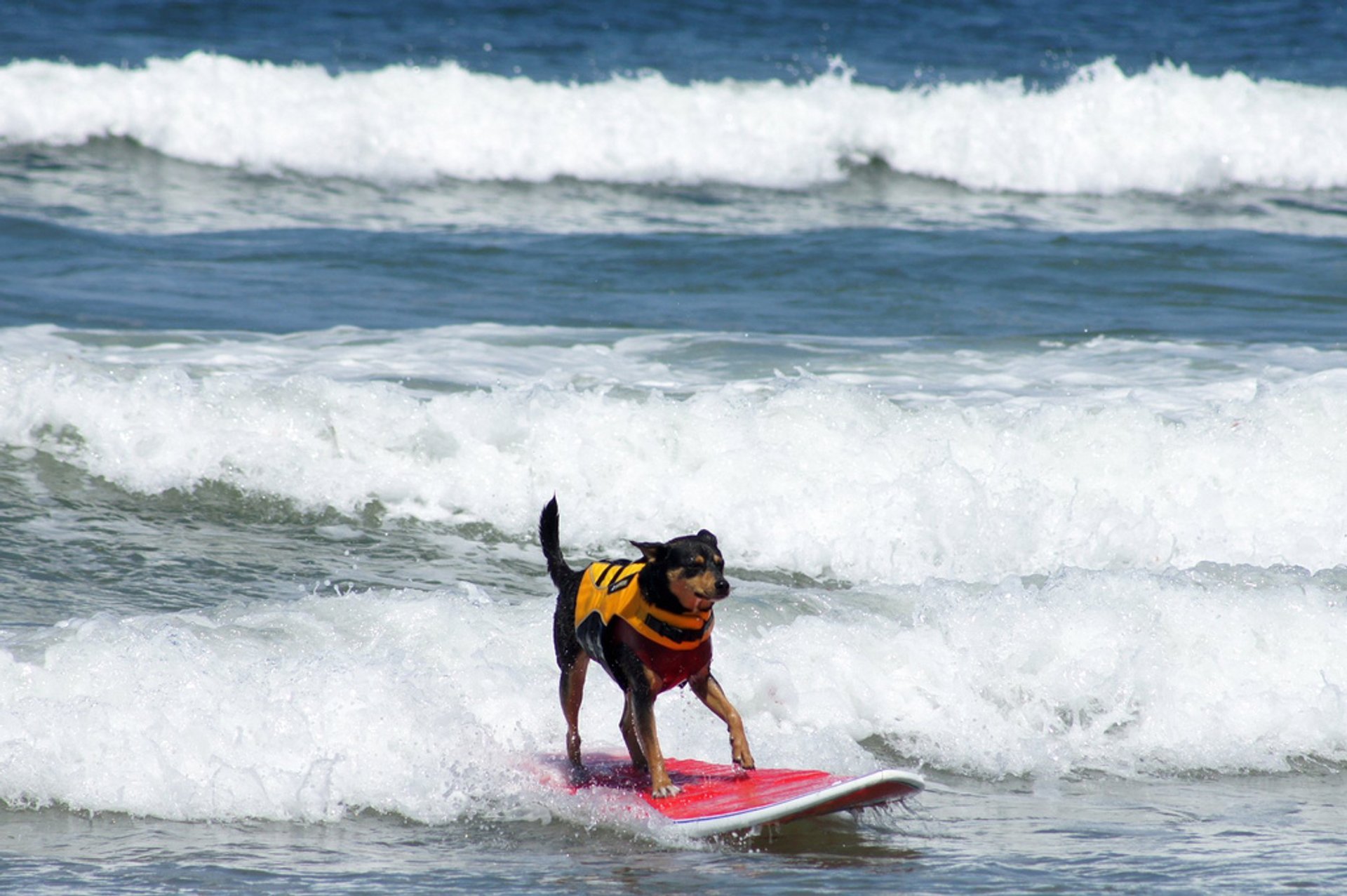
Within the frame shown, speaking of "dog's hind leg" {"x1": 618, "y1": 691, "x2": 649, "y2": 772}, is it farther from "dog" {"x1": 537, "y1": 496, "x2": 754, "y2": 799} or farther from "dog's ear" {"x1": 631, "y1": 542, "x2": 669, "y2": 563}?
"dog's ear" {"x1": 631, "y1": 542, "x2": 669, "y2": 563}

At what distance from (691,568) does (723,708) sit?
23.0 inches

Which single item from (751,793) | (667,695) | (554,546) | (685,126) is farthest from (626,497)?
(685,126)

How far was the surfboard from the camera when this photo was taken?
181 inches

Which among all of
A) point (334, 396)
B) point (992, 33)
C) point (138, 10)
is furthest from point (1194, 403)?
point (138, 10)

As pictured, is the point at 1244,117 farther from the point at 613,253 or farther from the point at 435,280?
the point at 435,280

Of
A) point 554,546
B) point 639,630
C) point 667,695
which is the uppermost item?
point 554,546

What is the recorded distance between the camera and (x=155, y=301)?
1160 cm

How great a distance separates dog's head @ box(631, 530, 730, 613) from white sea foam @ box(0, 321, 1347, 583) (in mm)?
3466

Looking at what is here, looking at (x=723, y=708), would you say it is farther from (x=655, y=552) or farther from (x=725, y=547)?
(x=725, y=547)

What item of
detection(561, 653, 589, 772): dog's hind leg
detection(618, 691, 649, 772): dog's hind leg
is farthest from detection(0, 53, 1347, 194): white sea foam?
detection(618, 691, 649, 772): dog's hind leg

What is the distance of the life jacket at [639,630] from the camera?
15.2 ft

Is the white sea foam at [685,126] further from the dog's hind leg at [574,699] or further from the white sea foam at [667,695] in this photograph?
the dog's hind leg at [574,699]

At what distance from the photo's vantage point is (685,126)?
19.2 meters

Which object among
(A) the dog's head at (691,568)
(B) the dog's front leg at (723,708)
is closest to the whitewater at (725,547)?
(B) the dog's front leg at (723,708)
